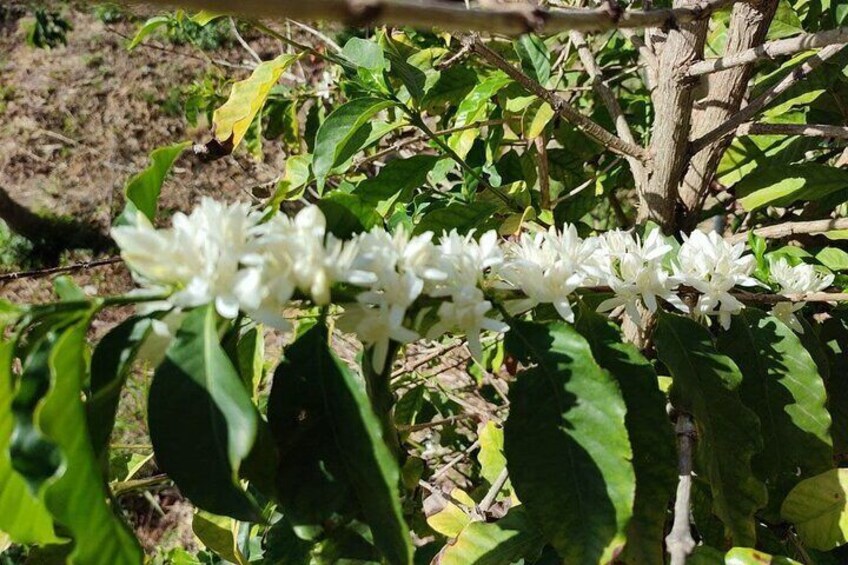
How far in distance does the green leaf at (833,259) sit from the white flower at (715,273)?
0.44 meters

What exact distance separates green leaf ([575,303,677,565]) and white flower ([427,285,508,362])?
171 mm

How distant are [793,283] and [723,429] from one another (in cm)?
27

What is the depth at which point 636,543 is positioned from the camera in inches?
31.9

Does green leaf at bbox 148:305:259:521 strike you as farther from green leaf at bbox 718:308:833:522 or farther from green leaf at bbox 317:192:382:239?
green leaf at bbox 718:308:833:522

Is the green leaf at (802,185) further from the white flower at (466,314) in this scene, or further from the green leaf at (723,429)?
the white flower at (466,314)

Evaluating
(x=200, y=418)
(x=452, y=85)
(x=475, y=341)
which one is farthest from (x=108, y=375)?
(x=452, y=85)

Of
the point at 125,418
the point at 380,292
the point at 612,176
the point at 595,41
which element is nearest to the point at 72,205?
the point at 125,418

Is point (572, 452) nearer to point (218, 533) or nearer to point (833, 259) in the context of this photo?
point (218, 533)

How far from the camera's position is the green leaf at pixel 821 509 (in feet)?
3.30

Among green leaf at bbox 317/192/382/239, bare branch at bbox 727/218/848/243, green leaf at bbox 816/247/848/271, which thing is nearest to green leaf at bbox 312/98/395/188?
green leaf at bbox 317/192/382/239

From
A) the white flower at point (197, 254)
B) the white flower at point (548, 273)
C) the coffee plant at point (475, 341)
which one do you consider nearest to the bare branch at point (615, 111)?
the coffee plant at point (475, 341)

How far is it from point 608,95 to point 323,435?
1.05 m

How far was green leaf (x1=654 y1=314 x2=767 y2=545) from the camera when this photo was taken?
2.75 feet

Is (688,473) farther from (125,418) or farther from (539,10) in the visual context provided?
(125,418)
